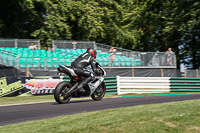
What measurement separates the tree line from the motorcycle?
12.6 meters

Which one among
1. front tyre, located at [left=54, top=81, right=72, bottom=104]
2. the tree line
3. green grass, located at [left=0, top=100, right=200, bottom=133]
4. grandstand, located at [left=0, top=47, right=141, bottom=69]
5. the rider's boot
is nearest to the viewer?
green grass, located at [left=0, top=100, right=200, bottom=133]

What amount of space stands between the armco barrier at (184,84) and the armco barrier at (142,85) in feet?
1.21

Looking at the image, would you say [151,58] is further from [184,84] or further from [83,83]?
[83,83]

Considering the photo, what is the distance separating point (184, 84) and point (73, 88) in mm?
9866

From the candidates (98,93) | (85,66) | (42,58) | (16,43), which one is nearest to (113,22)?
(16,43)

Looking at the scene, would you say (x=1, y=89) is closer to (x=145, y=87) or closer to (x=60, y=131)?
(x=145, y=87)

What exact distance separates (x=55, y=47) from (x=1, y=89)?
22.6 ft

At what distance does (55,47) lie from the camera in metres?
19.5

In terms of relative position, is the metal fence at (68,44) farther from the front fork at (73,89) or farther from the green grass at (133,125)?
the green grass at (133,125)

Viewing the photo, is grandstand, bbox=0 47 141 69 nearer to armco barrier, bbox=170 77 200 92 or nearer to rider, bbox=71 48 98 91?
armco barrier, bbox=170 77 200 92

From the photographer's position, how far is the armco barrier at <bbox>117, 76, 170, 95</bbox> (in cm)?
1511

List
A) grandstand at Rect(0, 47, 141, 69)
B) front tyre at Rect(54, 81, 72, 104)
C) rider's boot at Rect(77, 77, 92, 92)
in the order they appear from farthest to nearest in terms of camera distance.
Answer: grandstand at Rect(0, 47, 141, 69), rider's boot at Rect(77, 77, 92, 92), front tyre at Rect(54, 81, 72, 104)

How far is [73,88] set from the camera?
8953mm

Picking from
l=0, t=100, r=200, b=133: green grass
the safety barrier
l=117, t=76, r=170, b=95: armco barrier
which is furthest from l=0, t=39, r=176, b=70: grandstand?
l=0, t=100, r=200, b=133: green grass
